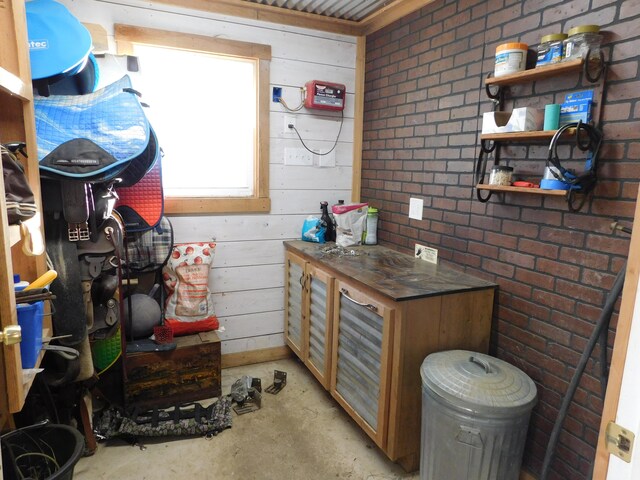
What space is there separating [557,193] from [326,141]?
1.81m

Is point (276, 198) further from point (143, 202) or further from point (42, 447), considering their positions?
point (42, 447)

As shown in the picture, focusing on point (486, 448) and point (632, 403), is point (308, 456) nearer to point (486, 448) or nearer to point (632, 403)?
point (486, 448)

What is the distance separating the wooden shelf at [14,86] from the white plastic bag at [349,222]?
6.25 feet

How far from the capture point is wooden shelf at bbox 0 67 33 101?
40.2 inches

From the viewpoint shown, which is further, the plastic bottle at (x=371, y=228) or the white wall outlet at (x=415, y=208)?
the plastic bottle at (x=371, y=228)

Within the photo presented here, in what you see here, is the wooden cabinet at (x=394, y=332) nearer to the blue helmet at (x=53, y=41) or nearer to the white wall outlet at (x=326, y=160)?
the white wall outlet at (x=326, y=160)

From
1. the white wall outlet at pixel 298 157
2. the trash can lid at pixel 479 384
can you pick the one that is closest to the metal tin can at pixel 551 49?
the trash can lid at pixel 479 384

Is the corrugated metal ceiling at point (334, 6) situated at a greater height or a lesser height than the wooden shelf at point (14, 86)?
greater

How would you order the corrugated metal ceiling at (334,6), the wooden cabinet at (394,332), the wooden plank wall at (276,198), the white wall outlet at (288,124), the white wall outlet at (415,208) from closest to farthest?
the wooden cabinet at (394,332) < the white wall outlet at (415,208) < the corrugated metal ceiling at (334,6) < the wooden plank wall at (276,198) < the white wall outlet at (288,124)

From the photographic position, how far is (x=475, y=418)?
153cm

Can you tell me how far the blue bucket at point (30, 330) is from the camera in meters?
1.09

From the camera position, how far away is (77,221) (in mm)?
1766

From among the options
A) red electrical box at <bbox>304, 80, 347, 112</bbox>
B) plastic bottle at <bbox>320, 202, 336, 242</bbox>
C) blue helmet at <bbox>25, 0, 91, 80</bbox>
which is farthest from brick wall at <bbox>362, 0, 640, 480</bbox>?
blue helmet at <bbox>25, 0, 91, 80</bbox>

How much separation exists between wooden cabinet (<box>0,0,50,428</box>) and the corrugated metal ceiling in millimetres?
1853
